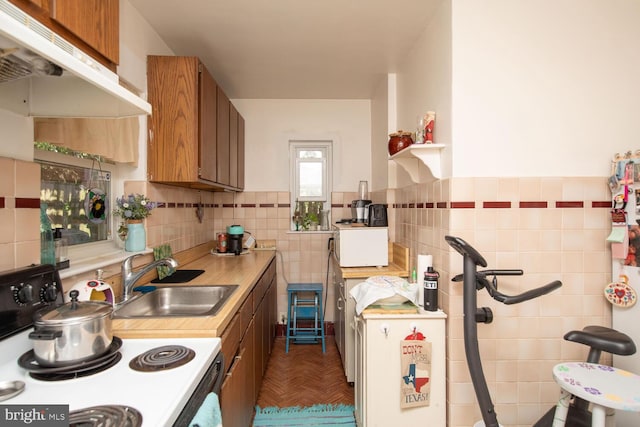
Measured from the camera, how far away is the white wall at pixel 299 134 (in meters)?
3.64

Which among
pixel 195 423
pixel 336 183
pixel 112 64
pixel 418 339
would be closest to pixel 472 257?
pixel 418 339

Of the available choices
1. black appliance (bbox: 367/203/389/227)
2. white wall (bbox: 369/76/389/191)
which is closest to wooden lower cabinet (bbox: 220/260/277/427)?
black appliance (bbox: 367/203/389/227)

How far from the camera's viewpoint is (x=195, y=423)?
2.92ft

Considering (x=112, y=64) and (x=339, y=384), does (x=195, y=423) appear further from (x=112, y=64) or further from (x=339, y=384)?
(x=339, y=384)

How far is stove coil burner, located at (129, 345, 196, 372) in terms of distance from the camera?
1009mm

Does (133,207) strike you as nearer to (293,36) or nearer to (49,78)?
(49,78)

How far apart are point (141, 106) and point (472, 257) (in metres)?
1.40

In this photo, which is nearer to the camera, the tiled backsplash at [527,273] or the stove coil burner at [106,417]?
the stove coil burner at [106,417]

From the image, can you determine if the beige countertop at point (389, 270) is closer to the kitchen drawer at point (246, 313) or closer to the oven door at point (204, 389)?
the kitchen drawer at point (246, 313)

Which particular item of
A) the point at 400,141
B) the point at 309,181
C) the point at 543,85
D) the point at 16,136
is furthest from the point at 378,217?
the point at 16,136

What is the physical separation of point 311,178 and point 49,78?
2833 mm

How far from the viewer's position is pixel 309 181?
3.77 meters

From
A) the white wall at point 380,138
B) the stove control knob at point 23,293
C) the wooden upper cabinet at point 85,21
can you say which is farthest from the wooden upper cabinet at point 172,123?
the white wall at point 380,138

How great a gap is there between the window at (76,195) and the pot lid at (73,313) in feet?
2.52
